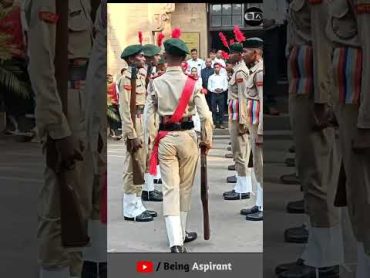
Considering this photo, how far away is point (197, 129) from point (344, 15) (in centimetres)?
74

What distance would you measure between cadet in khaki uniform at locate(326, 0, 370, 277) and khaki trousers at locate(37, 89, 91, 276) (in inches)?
40.2

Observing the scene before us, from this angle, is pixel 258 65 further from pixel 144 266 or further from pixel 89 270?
pixel 89 270

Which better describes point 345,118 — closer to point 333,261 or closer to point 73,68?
point 333,261

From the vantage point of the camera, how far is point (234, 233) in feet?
10.8


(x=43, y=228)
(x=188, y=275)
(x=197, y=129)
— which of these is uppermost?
(x=197, y=129)

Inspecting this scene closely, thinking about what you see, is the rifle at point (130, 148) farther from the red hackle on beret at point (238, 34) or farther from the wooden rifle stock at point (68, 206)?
the red hackle on beret at point (238, 34)

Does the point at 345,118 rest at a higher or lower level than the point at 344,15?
lower

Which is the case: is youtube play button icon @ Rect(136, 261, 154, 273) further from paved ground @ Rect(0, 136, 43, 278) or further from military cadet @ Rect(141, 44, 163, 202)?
paved ground @ Rect(0, 136, 43, 278)

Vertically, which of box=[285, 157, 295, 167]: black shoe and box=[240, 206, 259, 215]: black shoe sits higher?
box=[285, 157, 295, 167]: black shoe

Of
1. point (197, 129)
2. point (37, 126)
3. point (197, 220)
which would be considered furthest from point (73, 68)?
point (197, 220)

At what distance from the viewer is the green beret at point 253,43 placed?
10.4ft

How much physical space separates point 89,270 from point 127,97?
0.74 meters

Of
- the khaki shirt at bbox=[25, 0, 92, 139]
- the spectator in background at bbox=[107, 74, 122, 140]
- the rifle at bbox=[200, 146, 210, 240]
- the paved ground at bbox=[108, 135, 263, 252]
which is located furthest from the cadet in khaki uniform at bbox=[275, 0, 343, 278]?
the khaki shirt at bbox=[25, 0, 92, 139]

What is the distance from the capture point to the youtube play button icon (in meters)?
3.32
